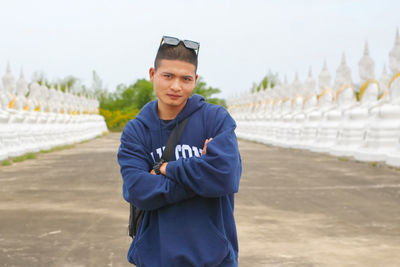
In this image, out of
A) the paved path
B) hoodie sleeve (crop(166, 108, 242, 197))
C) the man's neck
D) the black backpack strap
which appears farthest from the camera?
the paved path

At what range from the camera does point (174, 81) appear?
2137 mm

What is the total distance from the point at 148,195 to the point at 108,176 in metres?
7.91

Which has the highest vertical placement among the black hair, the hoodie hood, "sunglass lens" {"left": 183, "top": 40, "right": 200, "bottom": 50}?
"sunglass lens" {"left": 183, "top": 40, "right": 200, "bottom": 50}

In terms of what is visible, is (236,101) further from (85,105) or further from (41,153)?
(41,153)

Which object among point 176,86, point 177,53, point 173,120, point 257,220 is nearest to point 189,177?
point 173,120

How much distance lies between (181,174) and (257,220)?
3701 millimetres

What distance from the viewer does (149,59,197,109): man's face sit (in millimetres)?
2131

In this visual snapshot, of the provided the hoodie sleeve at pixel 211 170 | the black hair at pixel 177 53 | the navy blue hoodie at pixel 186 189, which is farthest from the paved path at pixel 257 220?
the black hair at pixel 177 53

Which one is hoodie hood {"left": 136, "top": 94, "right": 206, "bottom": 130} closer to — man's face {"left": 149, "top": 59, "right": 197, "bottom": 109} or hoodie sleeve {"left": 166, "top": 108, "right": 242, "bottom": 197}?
man's face {"left": 149, "top": 59, "right": 197, "bottom": 109}

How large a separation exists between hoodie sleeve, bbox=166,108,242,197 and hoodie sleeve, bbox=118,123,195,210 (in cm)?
4

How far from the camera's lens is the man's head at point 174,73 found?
83.5 inches

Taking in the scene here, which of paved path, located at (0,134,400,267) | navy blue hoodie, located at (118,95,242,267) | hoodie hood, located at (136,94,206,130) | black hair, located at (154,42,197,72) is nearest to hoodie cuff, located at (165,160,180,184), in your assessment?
navy blue hoodie, located at (118,95,242,267)

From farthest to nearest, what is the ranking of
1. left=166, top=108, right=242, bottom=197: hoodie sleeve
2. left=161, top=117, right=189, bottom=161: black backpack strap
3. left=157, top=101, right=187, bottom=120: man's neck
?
left=157, top=101, right=187, bottom=120: man's neck < left=161, top=117, right=189, bottom=161: black backpack strap < left=166, top=108, right=242, bottom=197: hoodie sleeve

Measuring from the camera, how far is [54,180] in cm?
905
